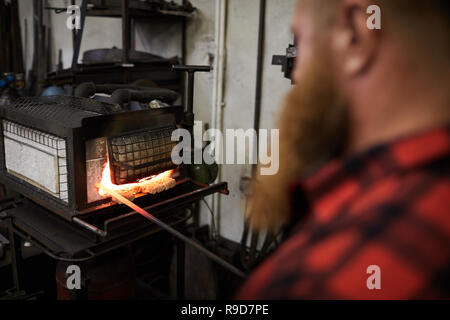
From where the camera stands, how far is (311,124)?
0.61 meters

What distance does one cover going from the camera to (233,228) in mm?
2980

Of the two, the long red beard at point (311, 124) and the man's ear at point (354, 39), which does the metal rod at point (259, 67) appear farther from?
the man's ear at point (354, 39)

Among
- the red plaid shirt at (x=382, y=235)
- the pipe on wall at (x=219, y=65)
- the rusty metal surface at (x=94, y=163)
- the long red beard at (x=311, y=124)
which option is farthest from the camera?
the pipe on wall at (x=219, y=65)

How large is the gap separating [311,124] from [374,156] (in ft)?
0.49

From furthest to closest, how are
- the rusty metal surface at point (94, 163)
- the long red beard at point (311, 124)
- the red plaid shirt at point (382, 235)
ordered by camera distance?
the rusty metal surface at point (94, 163)
the long red beard at point (311, 124)
the red plaid shirt at point (382, 235)

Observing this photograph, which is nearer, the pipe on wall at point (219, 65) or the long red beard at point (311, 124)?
the long red beard at point (311, 124)

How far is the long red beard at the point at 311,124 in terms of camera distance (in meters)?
0.56

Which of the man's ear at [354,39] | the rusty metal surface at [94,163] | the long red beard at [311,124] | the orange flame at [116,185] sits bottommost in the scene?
the orange flame at [116,185]

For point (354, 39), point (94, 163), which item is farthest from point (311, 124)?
point (94, 163)

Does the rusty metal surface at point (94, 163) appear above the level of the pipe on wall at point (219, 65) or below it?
below

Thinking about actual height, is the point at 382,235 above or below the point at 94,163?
above

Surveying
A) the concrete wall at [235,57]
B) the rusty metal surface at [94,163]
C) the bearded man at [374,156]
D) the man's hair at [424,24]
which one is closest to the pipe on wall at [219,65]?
the concrete wall at [235,57]

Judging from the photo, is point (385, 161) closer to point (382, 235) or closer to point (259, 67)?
point (382, 235)
